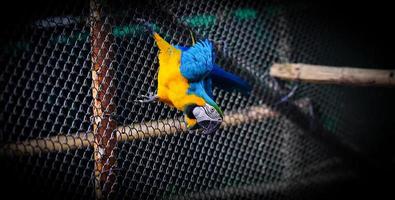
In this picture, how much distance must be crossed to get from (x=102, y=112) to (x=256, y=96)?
4.32 ft

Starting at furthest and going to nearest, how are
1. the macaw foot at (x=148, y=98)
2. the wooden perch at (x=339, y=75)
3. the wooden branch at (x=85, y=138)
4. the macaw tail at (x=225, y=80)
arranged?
the wooden perch at (x=339, y=75) → the macaw tail at (x=225, y=80) → the macaw foot at (x=148, y=98) → the wooden branch at (x=85, y=138)

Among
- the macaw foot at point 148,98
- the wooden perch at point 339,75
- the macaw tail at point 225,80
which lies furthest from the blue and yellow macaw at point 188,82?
the wooden perch at point 339,75

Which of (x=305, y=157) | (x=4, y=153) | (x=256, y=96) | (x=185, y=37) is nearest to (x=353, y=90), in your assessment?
(x=305, y=157)

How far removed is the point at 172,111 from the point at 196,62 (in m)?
0.52

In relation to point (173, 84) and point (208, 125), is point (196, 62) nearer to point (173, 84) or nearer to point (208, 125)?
point (173, 84)

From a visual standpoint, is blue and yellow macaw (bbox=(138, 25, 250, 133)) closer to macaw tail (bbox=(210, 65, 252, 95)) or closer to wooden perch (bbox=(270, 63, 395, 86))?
macaw tail (bbox=(210, 65, 252, 95))

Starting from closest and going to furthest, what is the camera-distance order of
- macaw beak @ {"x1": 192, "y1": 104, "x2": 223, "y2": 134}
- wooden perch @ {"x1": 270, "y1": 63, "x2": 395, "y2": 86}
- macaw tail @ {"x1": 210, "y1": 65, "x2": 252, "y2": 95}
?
macaw beak @ {"x1": 192, "y1": 104, "x2": 223, "y2": 134} → macaw tail @ {"x1": 210, "y1": 65, "x2": 252, "y2": 95} → wooden perch @ {"x1": 270, "y1": 63, "x2": 395, "y2": 86}

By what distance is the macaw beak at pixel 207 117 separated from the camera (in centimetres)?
164

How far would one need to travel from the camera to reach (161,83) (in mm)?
1706

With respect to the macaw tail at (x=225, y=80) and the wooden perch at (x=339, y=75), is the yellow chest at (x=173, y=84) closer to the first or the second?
the macaw tail at (x=225, y=80)

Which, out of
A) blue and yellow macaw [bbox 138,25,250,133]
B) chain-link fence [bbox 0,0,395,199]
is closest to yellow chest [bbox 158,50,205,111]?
blue and yellow macaw [bbox 138,25,250,133]

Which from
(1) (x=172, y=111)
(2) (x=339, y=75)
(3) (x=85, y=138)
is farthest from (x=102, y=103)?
(2) (x=339, y=75)

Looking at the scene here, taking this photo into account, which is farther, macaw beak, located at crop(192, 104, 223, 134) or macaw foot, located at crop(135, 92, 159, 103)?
macaw foot, located at crop(135, 92, 159, 103)

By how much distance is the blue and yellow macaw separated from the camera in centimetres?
167
